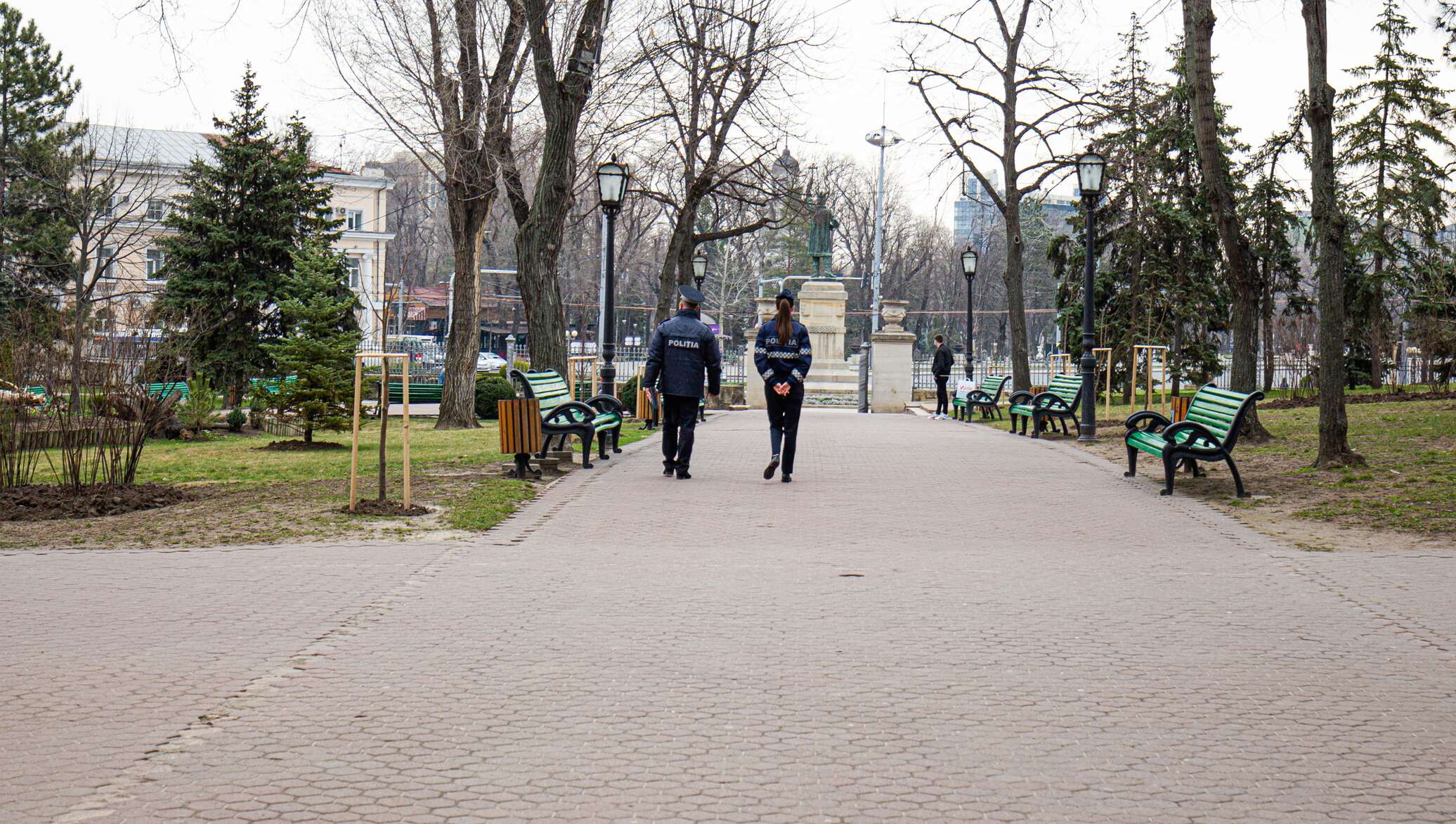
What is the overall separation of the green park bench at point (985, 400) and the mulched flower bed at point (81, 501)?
Answer: 1880 cm

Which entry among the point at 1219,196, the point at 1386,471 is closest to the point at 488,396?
the point at 1219,196

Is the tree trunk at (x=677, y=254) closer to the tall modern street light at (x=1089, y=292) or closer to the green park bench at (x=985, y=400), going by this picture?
the green park bench at (x=985, y=400)

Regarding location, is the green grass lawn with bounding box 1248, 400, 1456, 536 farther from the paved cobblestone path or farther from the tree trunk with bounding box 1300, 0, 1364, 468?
the paved cobblestone path

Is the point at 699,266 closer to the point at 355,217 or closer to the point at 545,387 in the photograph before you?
the point at 545,387

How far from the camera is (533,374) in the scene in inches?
566

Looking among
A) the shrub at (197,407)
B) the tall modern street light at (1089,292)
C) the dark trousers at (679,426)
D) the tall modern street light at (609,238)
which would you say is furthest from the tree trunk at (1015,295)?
the dark trousers at (679,426)

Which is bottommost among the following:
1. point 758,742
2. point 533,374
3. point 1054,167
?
point 758,742

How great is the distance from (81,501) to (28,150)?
29.2 meters

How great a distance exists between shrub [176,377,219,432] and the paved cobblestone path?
14294mm

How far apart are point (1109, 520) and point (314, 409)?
13267 mm

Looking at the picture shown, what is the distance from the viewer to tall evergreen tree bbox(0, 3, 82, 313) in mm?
35469

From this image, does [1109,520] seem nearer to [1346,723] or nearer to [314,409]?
[1346,723]

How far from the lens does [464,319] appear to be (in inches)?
918

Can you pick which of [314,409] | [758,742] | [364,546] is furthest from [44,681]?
[314,409]
